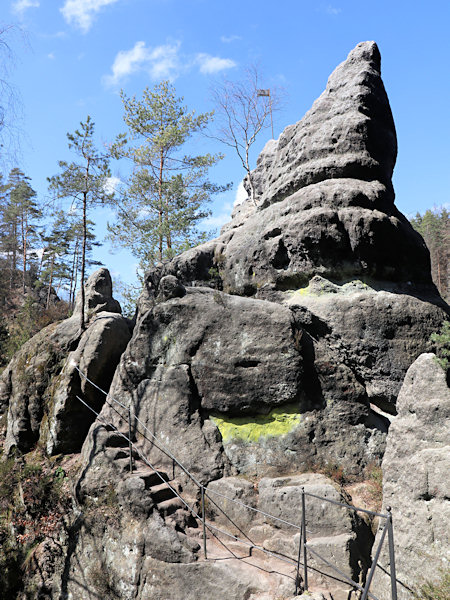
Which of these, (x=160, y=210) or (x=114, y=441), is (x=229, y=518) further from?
(x=160, y=210)

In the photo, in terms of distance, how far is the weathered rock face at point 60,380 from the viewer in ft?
41.5

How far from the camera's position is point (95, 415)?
1284 centimetres

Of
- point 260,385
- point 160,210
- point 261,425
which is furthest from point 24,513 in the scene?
point 160,210

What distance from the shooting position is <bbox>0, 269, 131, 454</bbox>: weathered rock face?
12641 millimetres

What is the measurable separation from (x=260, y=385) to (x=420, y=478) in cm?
416

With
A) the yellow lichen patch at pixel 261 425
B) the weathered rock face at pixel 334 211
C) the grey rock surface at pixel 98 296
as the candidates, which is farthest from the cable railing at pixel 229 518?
the weathered rock face at pixel 334 211

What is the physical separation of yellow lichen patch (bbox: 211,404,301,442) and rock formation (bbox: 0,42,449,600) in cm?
3

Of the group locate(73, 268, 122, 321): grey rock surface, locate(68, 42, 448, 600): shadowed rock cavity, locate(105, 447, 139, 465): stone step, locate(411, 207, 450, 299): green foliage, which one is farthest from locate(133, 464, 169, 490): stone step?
locate(411, 207, 450, 299): green foliage

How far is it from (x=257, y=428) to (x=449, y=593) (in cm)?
499

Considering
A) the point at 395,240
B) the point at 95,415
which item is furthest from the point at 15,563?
the point at 395,240

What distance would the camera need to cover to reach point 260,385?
1008 centimetres

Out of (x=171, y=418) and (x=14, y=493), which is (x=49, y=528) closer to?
(x=14, y=493)

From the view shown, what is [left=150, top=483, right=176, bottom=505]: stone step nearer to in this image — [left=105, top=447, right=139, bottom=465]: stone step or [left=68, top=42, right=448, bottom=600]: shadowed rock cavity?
[left=68, top=42, right=448, bottom=600]: shadowed rock cavity

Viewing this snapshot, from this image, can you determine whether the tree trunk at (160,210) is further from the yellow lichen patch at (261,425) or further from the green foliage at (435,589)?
the green foliage at (435,589)
